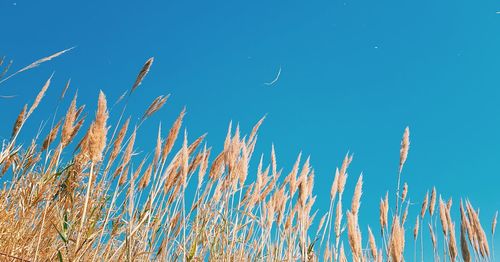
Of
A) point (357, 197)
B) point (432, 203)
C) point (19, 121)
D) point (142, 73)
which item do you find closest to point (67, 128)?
point (142, 73)

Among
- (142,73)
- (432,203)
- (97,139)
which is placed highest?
(432,203)

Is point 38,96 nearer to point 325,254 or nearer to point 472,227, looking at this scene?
point 325,254

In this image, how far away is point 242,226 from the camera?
2.74 metres

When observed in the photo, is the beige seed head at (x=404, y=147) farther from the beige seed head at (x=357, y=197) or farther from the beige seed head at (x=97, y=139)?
the beige seed head at (x=97, y=139)

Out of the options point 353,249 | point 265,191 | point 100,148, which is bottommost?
point 100,148

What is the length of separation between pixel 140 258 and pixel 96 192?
51 cm

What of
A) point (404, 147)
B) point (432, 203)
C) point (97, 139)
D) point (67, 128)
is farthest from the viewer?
point (432, 203)

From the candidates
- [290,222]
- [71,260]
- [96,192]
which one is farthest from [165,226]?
[71,260]

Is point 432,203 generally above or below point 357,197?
above

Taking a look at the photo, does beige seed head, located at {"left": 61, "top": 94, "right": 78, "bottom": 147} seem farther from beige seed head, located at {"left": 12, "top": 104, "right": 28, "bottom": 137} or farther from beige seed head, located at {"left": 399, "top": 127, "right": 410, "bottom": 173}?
beige seed head, located at {"left": 399, "top": 127, "right": 410, "bottom": 173}

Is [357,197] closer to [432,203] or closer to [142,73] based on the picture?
[432,203]

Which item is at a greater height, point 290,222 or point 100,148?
point 290,222

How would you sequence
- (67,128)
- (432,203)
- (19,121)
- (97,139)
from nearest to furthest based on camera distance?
(97,139), (67,128), (19,121), (432,203)

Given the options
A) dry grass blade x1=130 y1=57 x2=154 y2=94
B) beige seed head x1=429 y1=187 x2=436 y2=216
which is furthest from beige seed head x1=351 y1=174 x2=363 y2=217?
dry grass blade x1=130 y1=57 x2=154 y2=94
